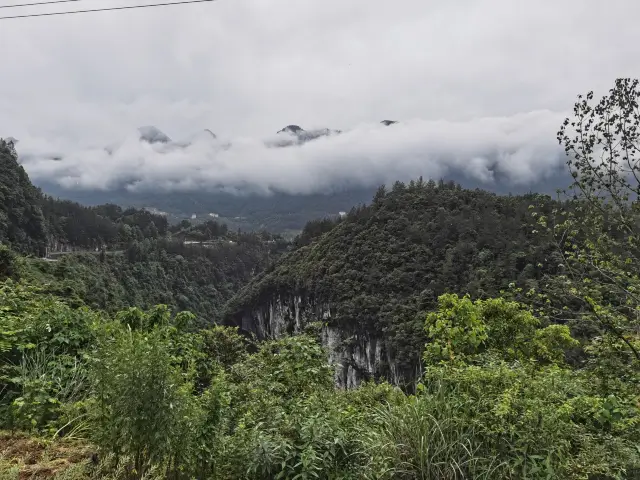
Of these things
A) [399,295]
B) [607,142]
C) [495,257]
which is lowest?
[399,295]

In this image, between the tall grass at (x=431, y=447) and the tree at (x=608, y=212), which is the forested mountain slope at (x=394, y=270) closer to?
the tree at (x=608, y=212)

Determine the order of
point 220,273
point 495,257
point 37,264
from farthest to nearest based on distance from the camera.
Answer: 1. point 220,273
2. point 495,257
3. point 37,264

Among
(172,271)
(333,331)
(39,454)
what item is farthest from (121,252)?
(39,454)

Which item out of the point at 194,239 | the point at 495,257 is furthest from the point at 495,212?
the point at 194,239

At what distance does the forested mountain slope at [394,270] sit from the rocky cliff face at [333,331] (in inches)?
6.3

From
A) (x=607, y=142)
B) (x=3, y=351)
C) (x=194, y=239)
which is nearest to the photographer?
(x=3, y=351)

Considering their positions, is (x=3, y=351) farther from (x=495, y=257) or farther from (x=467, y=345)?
(x=495, y=257)

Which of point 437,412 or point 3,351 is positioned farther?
point 3,351

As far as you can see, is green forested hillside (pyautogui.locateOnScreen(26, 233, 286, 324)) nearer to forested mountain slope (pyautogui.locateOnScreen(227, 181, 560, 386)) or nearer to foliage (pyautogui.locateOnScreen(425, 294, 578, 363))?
forested mountain slope (pyautogui.locateOnScreen(227, 181, 560, 386))

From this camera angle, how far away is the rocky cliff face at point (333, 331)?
46.8m

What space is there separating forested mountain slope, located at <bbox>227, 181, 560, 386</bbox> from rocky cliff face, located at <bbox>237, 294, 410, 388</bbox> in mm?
159

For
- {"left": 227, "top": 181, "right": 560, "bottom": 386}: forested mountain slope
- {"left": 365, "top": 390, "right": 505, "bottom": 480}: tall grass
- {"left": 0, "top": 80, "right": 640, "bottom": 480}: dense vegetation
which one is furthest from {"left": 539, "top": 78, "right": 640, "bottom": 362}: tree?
{"left": 227, "top": 181, "right": 560, "bottom": 386}: forested mountain slope

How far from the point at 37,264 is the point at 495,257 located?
4464cm

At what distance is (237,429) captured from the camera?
3254 mm
